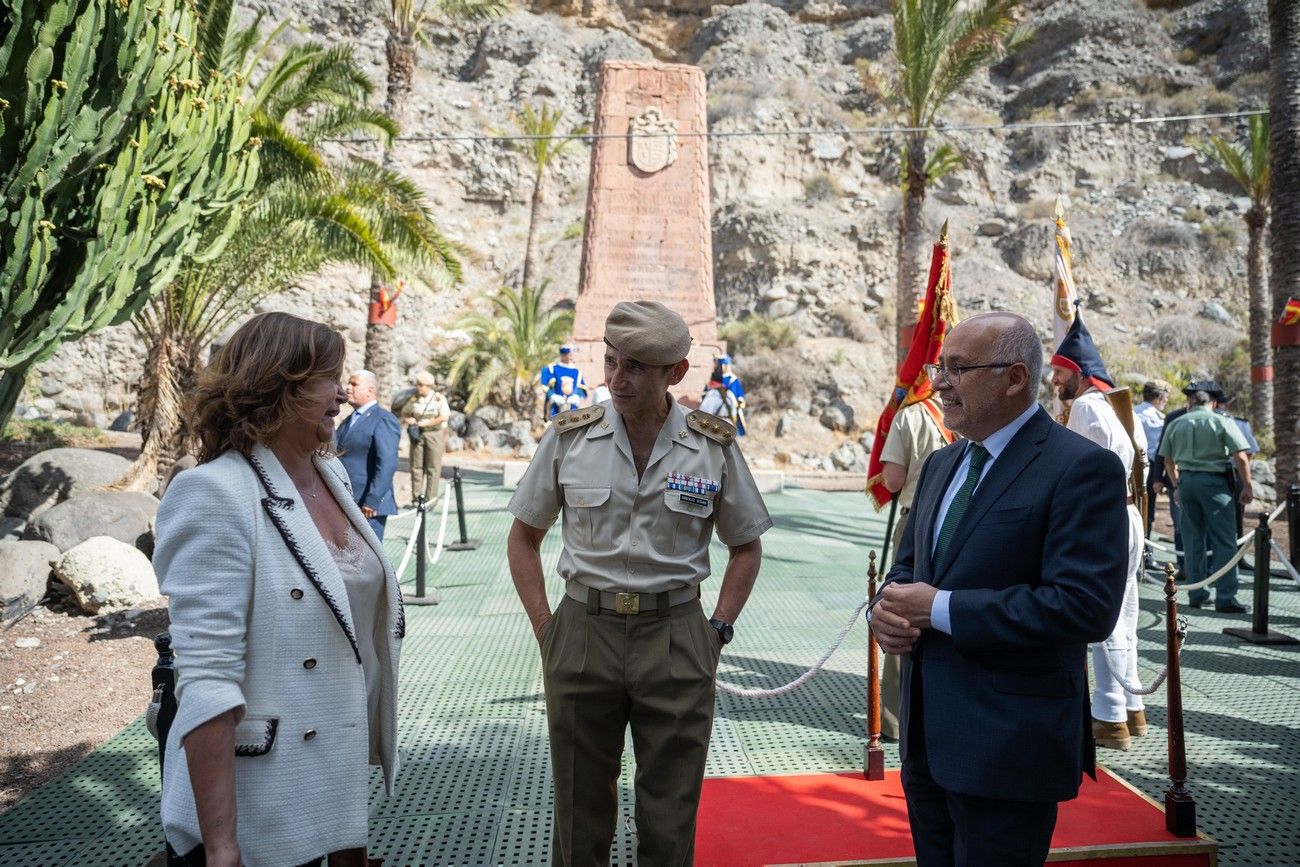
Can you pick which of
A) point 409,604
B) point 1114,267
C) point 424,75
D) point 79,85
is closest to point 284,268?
point 79,85

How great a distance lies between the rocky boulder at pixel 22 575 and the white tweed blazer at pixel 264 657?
613cm

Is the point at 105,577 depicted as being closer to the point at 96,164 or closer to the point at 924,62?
the point at 96,164

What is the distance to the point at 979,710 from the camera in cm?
198

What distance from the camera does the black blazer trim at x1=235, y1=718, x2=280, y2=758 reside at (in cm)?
166

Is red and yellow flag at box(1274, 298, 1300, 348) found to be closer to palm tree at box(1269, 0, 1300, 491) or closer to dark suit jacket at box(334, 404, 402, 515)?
palm tree at box(1269, 0, 1300, 491)

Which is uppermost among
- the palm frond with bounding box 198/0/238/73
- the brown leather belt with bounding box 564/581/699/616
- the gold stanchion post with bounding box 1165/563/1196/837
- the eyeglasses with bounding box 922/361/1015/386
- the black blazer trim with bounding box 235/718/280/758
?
the palm frond with bounding box 198/0/238/73

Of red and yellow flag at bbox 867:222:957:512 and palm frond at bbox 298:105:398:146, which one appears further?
palm frond at bbox 298:105:398:146

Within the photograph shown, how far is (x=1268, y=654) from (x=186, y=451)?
10938 millimetres

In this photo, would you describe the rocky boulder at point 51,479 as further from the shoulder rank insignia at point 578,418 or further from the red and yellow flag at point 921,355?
the shoulder rank insignia at point 578,418

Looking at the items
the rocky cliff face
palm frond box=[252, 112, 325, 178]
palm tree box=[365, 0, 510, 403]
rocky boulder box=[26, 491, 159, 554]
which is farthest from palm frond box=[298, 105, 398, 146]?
the rocky cliff face

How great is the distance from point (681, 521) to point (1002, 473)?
88 cm

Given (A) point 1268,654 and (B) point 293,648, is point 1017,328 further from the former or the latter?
(A) point 1268,654

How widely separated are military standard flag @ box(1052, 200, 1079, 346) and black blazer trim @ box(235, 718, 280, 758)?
4.38m

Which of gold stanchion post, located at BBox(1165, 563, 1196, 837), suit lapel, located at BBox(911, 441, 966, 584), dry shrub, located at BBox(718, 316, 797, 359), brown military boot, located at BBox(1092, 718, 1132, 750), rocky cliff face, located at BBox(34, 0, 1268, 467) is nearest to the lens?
suit lapel, located at BBox(911, 441, 966, 584)
